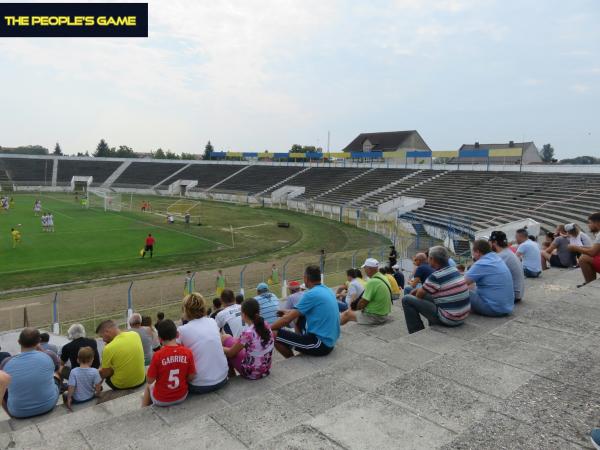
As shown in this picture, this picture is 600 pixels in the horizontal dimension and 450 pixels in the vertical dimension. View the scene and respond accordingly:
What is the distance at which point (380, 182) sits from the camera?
172 feet

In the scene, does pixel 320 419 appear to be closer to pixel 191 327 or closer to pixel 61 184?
pixel 191 327

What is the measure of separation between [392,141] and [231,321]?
86.7m

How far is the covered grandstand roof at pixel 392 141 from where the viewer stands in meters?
86.1

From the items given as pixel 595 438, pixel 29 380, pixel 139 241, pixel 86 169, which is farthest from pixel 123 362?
pixel 86 169

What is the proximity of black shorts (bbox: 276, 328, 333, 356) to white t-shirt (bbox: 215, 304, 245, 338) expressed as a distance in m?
1.12

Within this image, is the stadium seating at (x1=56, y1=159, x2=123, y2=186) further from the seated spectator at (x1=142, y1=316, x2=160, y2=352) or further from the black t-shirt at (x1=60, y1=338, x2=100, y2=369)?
the black t-shirt at (x1=60, y1=338, x2=100, y2=369)

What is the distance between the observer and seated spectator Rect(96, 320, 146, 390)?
579 cm

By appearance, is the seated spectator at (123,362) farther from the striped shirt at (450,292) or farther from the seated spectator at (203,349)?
the striped shirt at (450,292)

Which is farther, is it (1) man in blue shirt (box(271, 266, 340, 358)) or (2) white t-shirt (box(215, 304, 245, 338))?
(2) white t-shirt (box(215, 304, 245, 338))

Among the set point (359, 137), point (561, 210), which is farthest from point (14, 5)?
point (359, 137)

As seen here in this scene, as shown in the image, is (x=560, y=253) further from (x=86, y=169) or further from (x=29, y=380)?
(x=86, y=169)

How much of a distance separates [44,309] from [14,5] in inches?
717

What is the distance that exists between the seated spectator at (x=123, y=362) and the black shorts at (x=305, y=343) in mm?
2053

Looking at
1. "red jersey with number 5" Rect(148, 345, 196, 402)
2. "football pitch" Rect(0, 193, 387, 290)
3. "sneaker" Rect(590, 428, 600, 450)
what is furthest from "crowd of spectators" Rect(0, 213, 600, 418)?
"football pitch" Rect(0, 193, 387, 290)
